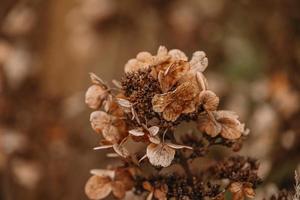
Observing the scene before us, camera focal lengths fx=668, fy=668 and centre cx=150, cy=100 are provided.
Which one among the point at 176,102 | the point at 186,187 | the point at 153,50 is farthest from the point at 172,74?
the point at 153,50

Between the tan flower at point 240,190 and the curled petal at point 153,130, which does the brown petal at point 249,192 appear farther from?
the curled petal at point 153,130

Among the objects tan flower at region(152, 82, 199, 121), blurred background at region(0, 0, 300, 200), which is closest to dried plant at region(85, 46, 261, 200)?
tan flower at region(152, 82, 199, 121)

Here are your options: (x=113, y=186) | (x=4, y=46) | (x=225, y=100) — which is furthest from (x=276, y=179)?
(x=4, y=46)

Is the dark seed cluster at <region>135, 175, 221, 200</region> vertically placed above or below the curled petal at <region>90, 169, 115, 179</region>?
below

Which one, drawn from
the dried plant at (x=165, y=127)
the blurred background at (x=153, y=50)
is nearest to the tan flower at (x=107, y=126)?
the dried plant at (x=165, y=127)

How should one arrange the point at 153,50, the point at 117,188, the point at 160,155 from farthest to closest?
the point at 153,50, the point at 117,188, the point at 160,155

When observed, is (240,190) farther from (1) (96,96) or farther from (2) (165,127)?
(1) (96,96)

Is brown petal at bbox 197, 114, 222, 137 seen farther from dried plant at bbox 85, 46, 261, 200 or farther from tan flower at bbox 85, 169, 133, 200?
tan flower at bbox 85, 169, 133, 200

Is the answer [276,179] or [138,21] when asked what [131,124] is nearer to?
[276,179]
